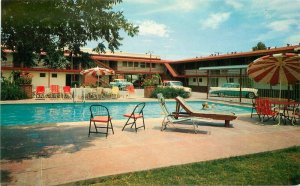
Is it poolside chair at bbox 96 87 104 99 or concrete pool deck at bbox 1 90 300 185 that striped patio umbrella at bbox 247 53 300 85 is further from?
poolside chair at bbox 96 87 104 99

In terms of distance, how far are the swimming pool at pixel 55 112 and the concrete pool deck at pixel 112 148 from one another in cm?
517

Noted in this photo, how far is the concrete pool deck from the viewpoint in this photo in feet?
15.6

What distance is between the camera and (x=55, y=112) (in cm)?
1603

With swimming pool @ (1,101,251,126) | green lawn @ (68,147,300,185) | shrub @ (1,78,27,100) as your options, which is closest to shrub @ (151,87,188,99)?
swimming pool @ (1,101,251,126)

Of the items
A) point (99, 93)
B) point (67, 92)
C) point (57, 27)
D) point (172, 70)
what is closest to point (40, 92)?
point (67, 92)

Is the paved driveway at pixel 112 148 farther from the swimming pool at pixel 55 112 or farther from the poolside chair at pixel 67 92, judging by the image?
the poolside chair at pixel 67 92

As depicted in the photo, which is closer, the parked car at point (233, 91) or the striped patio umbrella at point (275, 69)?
the striped patio umbrella at point (275, 69)

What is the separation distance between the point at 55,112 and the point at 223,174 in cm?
Answer: 1343

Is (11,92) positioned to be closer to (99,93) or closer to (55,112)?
(55,112)

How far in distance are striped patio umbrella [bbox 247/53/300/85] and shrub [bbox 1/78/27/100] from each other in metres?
16.7

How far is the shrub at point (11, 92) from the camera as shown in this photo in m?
19.1

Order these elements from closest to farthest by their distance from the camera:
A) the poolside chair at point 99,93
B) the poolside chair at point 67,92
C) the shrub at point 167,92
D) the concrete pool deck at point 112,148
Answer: the concrete pool deck at point 112,148
the poolside chair at point 67,92
the poolside chair at point 99,93
the shrub at point 167,92

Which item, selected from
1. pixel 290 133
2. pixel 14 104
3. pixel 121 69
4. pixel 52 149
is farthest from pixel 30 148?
pixel 121 69

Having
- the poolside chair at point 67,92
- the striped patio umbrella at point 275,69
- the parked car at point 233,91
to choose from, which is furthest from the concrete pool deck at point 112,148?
the parked car at point 233,91
